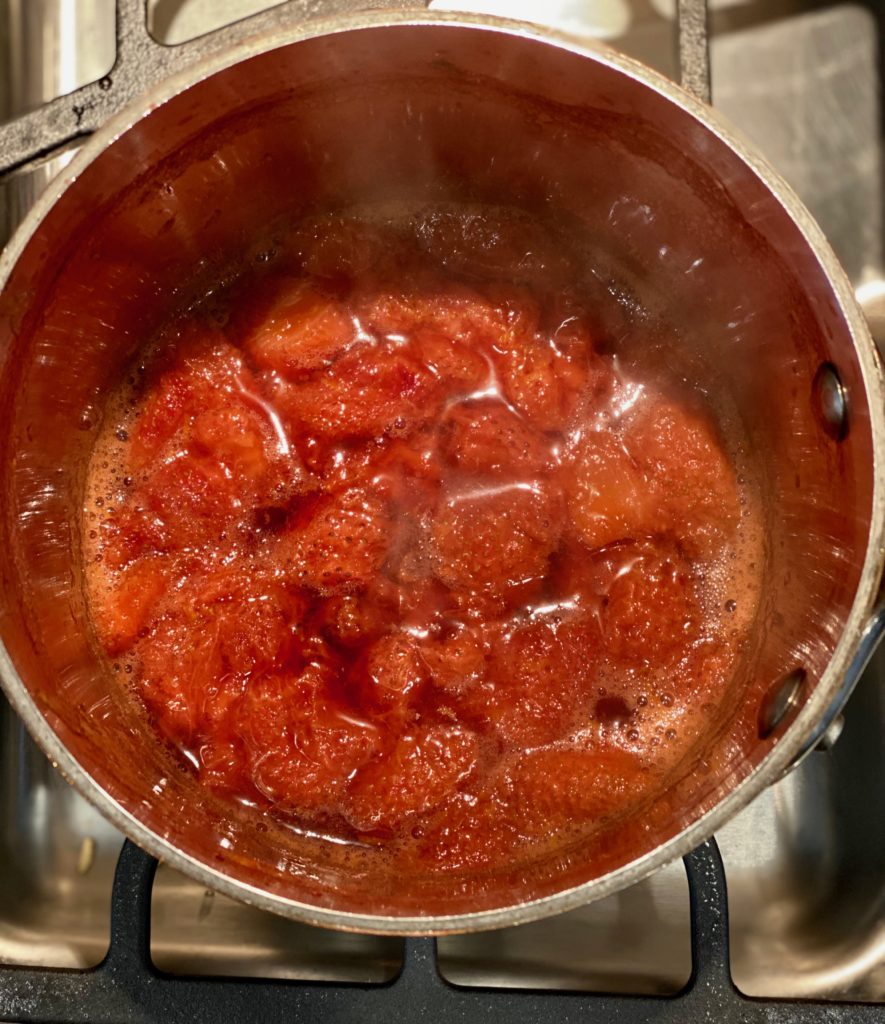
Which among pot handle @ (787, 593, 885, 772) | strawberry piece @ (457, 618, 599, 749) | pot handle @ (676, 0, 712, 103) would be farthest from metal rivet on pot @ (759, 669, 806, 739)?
pot handle @ (676, 0, 712, 103)

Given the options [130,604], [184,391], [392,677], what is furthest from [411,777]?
[184,391]

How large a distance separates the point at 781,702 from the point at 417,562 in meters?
0.33

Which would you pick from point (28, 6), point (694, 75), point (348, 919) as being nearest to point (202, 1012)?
point (348, 919)

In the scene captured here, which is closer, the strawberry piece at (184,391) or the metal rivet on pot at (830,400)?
the metal rivet on pot at (830,400)

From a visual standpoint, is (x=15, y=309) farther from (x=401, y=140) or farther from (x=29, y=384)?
(x=401, y=140)

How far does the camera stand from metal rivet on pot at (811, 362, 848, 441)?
0.71m

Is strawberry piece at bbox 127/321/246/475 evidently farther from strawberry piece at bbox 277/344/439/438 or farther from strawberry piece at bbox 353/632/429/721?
strawberry piece at bbox 353/632/429/721

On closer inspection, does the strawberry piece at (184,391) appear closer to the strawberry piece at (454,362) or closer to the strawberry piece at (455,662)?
the strawberry piece at (454,362)

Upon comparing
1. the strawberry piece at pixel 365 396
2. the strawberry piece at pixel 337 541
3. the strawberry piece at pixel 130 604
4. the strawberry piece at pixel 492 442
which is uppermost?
the strawberry piece at pixel 365 396

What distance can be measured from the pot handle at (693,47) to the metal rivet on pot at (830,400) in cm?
27

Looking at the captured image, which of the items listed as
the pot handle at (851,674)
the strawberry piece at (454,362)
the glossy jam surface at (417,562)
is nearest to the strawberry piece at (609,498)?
the glossy jam surface at (417,562)

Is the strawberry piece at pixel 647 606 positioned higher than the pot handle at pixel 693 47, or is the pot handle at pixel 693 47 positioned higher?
the pot handle at pixel 693 47

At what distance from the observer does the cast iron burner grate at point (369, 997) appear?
824mm

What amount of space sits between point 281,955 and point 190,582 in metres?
0.40
